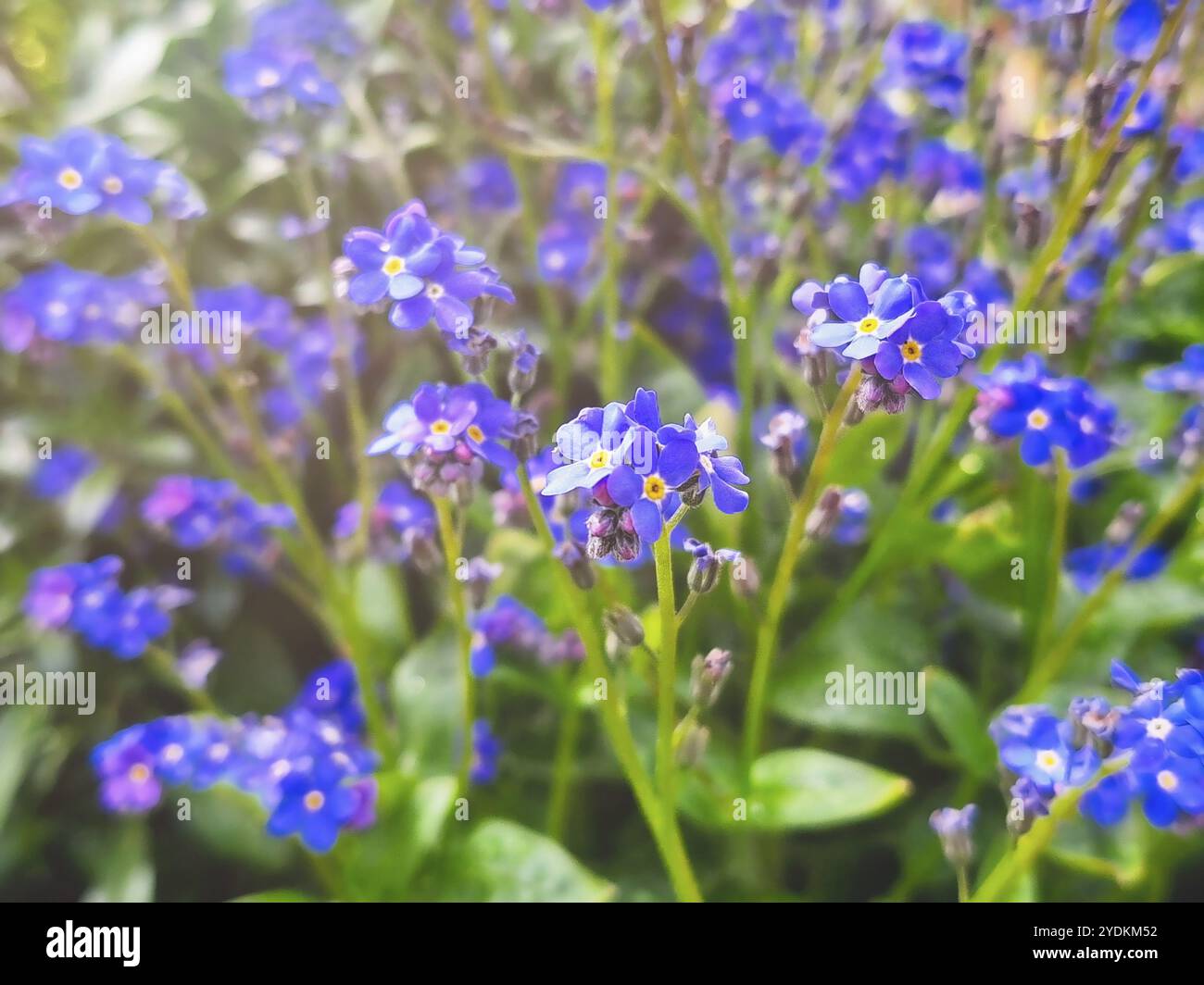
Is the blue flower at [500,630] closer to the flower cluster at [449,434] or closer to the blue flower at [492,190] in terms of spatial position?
the flower cluster at [449,434]

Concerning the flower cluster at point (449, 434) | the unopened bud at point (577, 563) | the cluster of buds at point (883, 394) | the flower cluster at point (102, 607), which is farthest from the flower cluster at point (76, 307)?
the cluster of buds at point (883, 394)

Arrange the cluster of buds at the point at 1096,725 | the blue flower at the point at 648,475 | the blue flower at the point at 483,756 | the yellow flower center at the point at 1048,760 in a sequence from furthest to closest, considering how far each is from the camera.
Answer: the blue flower at the point at 483,756, the yellow flower center at the point at 1048,760, the cluster of buds at the point at 1096,725, the blue flower at the point at 648,475

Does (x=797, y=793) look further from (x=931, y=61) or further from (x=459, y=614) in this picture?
(x=931, y=61)

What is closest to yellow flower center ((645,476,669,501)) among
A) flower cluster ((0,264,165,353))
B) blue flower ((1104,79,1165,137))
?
blue flower ((1104,79,1165,137))

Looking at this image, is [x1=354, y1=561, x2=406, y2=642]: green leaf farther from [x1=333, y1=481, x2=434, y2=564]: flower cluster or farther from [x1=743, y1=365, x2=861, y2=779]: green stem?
[x1=743, y1=365, x2=861, y2=779]: green stem

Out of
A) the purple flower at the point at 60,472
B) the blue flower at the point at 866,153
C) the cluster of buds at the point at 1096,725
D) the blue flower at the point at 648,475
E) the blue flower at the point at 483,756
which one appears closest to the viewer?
the blue flower at the point at 648,475

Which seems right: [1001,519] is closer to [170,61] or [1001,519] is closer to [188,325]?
[188,325]

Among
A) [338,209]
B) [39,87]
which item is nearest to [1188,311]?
[338,209]
